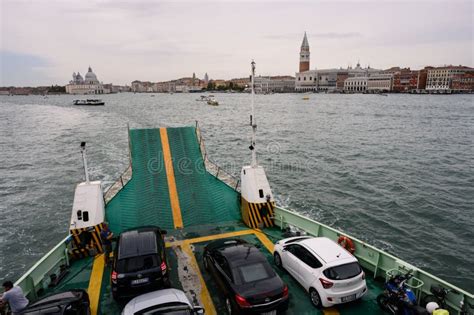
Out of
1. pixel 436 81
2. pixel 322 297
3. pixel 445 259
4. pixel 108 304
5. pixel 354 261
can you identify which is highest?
pixel 436 81

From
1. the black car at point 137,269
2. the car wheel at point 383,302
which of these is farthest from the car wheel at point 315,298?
the black car at point 137,269

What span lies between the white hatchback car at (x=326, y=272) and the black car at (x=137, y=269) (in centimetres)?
391

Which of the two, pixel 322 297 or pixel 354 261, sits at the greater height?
pixel 354 261

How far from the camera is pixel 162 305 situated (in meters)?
6.99

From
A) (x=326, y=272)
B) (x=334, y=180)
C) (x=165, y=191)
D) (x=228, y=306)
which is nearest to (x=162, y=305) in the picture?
(x=228, y=306)

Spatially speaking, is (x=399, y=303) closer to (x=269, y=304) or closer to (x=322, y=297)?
(x=322, y=297)

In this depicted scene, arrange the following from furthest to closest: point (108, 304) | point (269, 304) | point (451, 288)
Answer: point (108, 304)
point (451, 288)
point (269, 304)

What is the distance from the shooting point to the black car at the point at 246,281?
24.3 feet

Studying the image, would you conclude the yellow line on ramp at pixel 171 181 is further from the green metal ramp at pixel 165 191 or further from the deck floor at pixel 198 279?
the deck floor at pixel 198 279

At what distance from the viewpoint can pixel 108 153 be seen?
36.9 meters

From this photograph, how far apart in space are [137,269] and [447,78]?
216 meters

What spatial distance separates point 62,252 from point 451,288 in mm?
11932

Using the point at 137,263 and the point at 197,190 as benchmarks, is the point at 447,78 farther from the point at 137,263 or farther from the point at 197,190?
the point at 137,263

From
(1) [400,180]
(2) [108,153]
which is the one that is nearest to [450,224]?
(1) [400,180]
